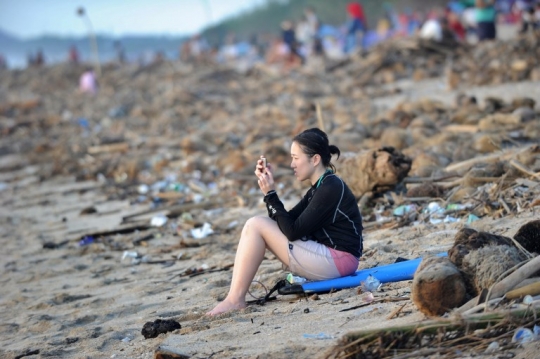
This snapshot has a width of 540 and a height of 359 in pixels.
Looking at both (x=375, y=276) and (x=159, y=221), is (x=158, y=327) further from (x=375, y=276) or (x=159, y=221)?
(x=159, y=221)

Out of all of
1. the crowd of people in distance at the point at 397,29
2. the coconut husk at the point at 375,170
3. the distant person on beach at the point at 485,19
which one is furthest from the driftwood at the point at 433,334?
the crowd of people in distance at the point at 397,29

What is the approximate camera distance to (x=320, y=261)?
4.75 m

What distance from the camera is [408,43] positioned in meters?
18.5

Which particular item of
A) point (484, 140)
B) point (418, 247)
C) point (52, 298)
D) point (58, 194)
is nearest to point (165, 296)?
point (52, 298)

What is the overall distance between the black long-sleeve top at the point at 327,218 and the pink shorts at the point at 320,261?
5cm

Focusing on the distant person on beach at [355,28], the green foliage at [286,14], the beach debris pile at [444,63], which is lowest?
the beach debris pile at [444,63]

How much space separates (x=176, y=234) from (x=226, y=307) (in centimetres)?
310

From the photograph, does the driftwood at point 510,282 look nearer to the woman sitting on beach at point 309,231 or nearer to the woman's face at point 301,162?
the woman sitting on beach at point 309,231

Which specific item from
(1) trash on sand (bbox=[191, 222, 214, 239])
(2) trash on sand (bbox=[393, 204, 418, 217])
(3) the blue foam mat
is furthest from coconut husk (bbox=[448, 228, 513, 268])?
(1) trash on sand (bbox=[191, 222, 214, 239])

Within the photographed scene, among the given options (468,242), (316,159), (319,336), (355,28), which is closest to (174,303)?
A: (316,159)

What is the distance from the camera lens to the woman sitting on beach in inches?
185

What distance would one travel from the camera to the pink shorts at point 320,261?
4.75 metres

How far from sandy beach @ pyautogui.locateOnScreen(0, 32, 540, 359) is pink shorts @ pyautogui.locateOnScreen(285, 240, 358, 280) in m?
0.19

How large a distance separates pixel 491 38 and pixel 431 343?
16410mm
